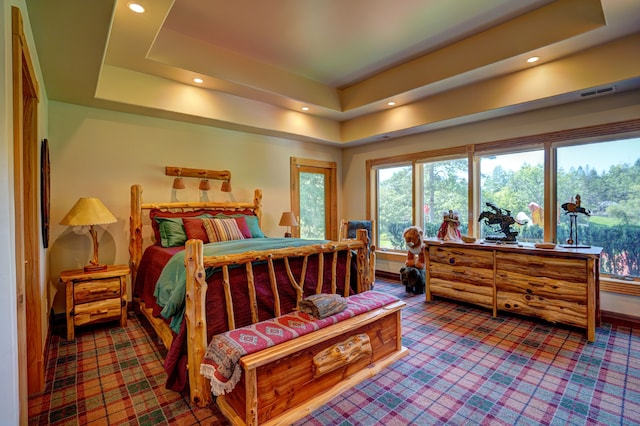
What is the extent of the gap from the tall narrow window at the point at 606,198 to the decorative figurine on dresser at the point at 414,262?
1.63 meters

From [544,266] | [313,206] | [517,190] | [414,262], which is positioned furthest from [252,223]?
[517,190]

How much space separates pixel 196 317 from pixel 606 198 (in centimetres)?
428

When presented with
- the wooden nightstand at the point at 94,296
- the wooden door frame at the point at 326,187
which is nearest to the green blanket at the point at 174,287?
the wooden nightstand at the point at 94,296

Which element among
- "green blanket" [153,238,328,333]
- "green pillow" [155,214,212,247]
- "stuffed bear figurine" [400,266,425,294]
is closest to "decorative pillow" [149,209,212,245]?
"green pillow" [155,214,212,247]

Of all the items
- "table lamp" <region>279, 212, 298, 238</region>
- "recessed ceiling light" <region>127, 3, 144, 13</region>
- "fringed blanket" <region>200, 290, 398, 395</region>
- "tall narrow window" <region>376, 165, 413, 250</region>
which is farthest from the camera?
"tall narrow window" <region>376, 165, 413, 250</region>

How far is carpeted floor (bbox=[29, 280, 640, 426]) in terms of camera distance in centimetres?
186

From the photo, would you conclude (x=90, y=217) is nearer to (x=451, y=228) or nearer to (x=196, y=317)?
(x=196, y=317)

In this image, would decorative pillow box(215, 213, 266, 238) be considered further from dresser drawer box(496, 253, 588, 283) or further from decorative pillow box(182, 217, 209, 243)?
dresser drawer box(496, 253, 588, 283)

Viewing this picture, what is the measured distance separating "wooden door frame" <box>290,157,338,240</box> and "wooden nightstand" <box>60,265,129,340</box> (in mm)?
2677

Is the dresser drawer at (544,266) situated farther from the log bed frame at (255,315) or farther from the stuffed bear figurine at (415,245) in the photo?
the log bed frame at (255,315)

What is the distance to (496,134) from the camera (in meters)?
4.07

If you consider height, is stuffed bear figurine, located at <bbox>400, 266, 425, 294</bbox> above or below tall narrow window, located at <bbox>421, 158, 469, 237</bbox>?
below

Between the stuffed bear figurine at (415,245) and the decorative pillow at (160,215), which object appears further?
the stuffed bear figurine at (415,245)

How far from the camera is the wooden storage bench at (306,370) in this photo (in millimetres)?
1701
